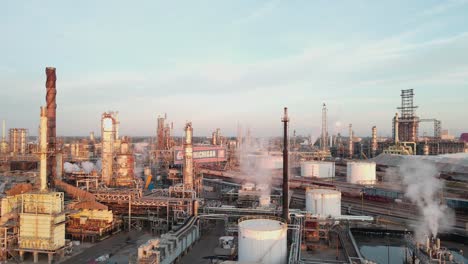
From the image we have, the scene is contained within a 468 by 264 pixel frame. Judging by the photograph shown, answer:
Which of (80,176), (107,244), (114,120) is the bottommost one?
(107,244)

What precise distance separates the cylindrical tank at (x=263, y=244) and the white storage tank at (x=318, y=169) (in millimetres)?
36650

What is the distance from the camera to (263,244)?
21.3 m

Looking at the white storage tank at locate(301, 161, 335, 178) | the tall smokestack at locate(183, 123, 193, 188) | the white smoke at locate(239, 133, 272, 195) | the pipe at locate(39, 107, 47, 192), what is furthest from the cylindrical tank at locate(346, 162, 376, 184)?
the pipe at locate(39, 107, 47, 192)

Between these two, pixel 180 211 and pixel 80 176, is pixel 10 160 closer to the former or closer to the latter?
pixel 80 176

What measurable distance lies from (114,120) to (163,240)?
65.2ft

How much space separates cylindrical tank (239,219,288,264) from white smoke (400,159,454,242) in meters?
9.26

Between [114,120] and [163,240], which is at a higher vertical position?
[114,120]

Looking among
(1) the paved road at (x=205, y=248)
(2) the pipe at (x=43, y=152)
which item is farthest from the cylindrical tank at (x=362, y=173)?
(2) the pipe at (x=43, y=152)

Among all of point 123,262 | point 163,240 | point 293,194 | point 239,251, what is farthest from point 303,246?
point 293,194

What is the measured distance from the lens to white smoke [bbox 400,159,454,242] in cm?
2916

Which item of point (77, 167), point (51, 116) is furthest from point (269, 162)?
point (51, 116)

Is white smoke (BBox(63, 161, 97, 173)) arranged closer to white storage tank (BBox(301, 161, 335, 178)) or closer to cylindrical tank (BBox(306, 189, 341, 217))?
Answer: white storage tank (BBox(301, 161, 335, 178))

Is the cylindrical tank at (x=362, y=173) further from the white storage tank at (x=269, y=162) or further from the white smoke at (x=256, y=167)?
the white storage tank at (x=269, y=162)

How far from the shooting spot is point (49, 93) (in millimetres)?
36688
